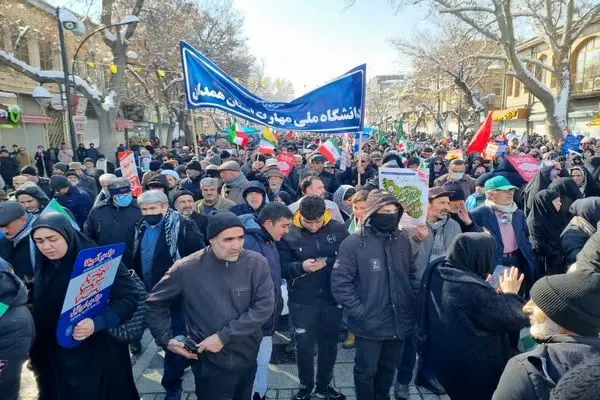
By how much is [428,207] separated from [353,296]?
1.31 meters

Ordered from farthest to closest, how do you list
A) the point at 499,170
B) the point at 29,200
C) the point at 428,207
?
the point at 499,170, the point at 29,200, the point at 428,207

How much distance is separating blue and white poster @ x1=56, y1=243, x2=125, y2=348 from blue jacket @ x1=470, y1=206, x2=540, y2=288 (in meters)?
3.53

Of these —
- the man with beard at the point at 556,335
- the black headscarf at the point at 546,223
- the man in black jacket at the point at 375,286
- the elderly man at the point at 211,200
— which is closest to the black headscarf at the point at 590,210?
the black headscarf at the point at 546,223

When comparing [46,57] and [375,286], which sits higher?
[46,57]

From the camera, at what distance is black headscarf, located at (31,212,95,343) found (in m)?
2.59

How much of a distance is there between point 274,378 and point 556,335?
2.93 metres

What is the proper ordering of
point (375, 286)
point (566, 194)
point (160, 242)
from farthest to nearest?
point (566, 194) → point (160, 242) → point (375, 286)

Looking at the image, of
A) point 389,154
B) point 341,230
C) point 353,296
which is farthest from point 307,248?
point 389,154

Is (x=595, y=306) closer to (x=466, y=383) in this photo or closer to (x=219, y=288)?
(x=466, y=383)

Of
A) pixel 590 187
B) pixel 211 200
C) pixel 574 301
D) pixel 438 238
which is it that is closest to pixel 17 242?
pixel 211 200

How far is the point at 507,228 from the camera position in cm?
427

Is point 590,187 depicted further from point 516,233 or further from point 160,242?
point 160,242

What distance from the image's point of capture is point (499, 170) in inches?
275

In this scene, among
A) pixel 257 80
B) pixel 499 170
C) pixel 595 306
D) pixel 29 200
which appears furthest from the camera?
pixel 257 80
